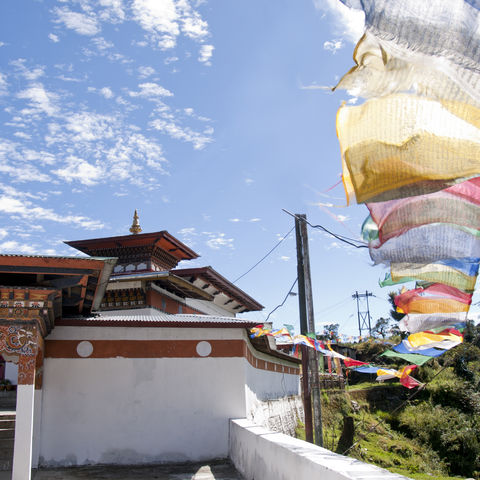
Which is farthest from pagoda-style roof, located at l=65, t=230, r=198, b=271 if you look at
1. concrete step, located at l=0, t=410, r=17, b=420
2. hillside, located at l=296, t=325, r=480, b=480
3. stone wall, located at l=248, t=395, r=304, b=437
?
hillside, located at l=296, t=325, r=480, b=480

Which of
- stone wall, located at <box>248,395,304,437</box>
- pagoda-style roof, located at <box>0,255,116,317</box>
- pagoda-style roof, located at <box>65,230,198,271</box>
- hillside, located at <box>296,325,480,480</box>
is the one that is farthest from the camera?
hillside, located at <box>296,325,480,480</box>

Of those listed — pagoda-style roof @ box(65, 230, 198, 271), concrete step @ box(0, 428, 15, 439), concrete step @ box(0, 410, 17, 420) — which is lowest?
concrete step @ box(0, 428, 15, 439)

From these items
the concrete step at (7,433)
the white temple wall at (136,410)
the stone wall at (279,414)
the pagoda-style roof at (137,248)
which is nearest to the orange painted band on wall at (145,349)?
the white temple wall at (136,410)

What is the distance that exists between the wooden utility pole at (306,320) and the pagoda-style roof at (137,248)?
6.84 meters

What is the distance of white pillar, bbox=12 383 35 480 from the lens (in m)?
7.66

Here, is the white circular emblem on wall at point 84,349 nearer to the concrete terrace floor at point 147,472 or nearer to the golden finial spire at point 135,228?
the concrete terrace floor at point 147,472

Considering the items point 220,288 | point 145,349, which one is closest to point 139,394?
point 145,349

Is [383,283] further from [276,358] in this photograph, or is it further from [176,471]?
[276,358]

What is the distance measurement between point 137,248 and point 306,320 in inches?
328

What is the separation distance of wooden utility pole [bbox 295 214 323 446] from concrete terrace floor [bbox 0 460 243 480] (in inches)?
95.7

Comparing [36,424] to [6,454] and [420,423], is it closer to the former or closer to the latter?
[6,454]

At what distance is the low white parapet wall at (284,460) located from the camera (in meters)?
4.76

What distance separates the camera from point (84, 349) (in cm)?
1073

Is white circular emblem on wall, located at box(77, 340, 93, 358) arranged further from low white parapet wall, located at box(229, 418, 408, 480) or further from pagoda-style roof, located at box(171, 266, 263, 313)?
pagoda-style roof, located at box(171, 266, 263, 313)
